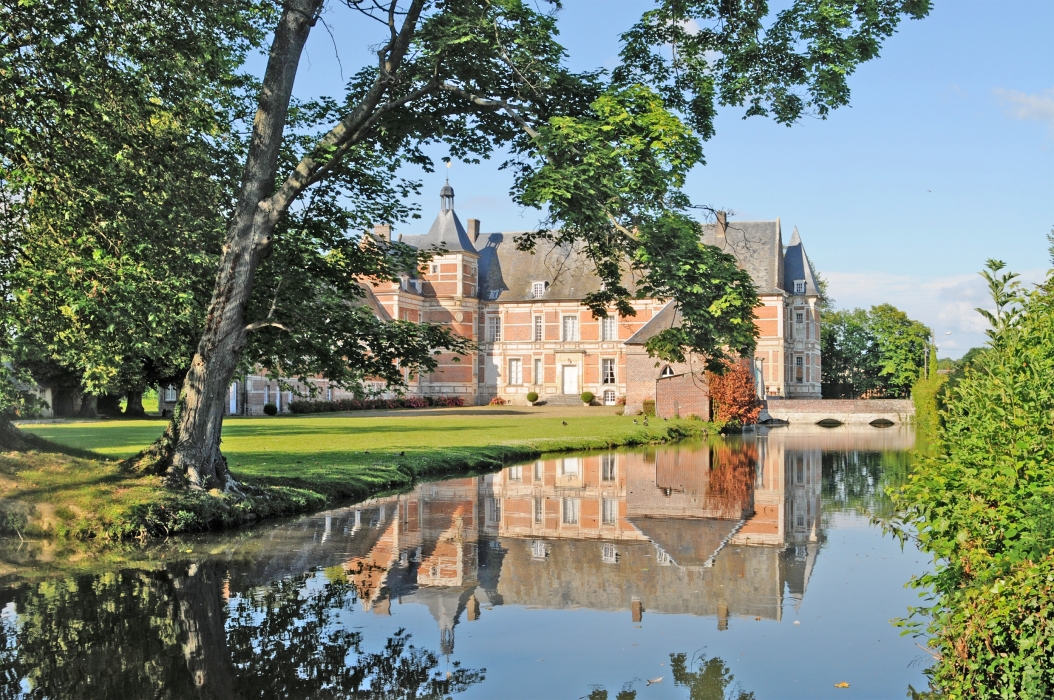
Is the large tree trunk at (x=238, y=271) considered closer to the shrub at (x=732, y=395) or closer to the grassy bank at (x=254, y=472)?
the grassy bank at (x=254, y=472)

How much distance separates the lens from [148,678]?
212 inches

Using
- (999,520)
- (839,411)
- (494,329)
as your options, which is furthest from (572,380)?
(999,520)

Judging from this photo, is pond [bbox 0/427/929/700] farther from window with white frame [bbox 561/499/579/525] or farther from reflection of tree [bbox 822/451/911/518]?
reflection of tree [bbox 822/451/911/518]

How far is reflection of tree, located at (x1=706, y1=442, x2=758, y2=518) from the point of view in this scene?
13.6 m

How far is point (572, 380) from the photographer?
188 feet

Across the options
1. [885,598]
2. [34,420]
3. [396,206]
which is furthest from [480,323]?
[885,598]

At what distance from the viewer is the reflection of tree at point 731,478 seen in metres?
13.6

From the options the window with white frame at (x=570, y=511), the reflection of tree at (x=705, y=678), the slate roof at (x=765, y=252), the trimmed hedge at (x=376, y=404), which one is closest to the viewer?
the reflection of tree at (x=705, y=678)

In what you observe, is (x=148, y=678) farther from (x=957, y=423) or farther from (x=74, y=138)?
(x=74, y=138)

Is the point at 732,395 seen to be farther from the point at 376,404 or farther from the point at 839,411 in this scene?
the point at 376,404

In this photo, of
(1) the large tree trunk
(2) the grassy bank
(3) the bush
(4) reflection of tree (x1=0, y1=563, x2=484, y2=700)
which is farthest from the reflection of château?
(3) the bush

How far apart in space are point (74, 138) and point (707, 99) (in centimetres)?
758

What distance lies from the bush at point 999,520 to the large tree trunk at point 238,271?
845cm

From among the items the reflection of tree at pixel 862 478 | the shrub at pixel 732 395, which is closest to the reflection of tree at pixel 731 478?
the reflection of tree at pixel 862 478
